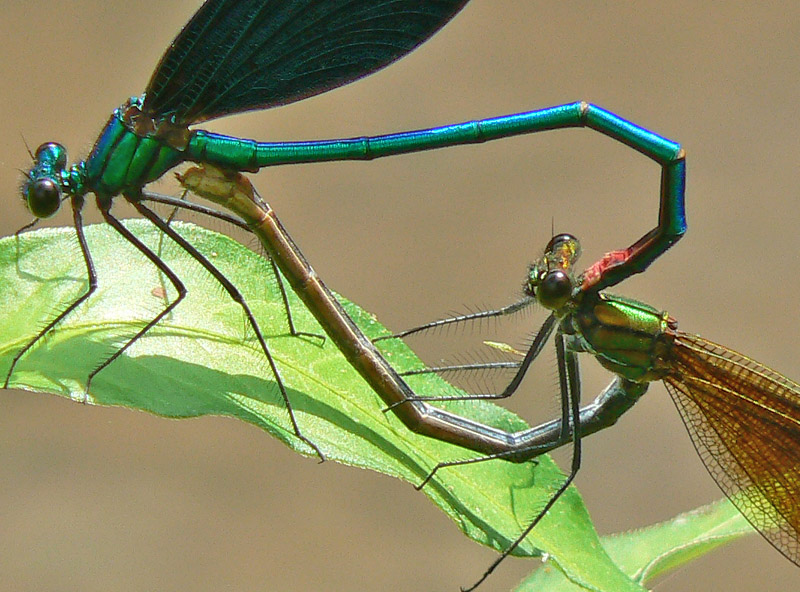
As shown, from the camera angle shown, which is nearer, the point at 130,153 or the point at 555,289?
the point at 130,153

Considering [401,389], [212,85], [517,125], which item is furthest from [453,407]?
[212,85]

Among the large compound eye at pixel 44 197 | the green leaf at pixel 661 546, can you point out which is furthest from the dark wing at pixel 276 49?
the green leaf at pixel 661 546

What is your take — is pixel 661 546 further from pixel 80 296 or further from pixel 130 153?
pixel 130 153

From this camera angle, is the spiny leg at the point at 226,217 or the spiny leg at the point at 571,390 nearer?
the spiny leg at the point at 226,217

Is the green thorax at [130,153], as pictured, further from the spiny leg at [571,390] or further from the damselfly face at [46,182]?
the spiny leg at [571,390]

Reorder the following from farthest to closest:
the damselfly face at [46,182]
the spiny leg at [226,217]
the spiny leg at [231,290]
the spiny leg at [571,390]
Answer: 1. the spiny leg at [571,390]
2. the damselfly face at [46,182]
3. the spiny leg at [226,217]
4. the spiny leg at [231,290]

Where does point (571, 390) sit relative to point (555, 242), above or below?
below

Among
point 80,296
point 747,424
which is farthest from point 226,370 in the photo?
point 747,424
